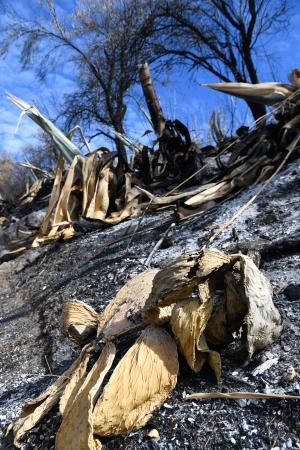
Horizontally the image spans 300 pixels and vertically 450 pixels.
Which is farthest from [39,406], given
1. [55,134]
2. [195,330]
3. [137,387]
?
[55,134]

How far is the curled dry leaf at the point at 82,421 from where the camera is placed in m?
0.65

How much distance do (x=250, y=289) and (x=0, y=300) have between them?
1489 millimetres

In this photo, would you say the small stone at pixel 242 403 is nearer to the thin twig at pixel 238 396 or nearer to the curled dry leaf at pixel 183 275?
the thin twig at pixel 238 396

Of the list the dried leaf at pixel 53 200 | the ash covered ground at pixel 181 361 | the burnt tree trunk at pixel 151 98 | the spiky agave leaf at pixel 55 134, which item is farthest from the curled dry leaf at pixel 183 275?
the burnt tree trunk at pixel 151 98

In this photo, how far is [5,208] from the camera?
706cm

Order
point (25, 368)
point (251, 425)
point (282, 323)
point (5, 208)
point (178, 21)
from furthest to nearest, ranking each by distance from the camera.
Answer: point (178, 21)
point (5, 208)
point (25, 368)
point (282, 323)
point (251, 425)

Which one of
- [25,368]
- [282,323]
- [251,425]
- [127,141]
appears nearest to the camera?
[251,425]

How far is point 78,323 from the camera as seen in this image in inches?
35.3

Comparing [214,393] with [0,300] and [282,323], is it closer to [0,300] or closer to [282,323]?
[282,323]

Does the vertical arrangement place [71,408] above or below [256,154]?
below

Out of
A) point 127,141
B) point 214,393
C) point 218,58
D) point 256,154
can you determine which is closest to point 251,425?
point 214,393

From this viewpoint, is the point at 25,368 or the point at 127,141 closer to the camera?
the point at 25,368

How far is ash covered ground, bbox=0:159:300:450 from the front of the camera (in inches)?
26.5

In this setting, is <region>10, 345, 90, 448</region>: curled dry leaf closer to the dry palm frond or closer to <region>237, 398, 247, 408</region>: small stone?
the dry palm frond
